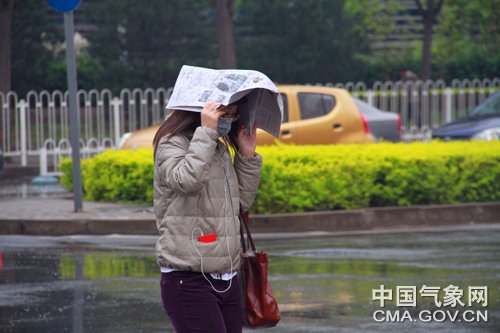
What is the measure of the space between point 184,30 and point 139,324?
22856 mm

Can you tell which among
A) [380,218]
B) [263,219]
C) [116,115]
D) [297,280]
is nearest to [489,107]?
[380,218]

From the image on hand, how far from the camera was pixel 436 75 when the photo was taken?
101 ft

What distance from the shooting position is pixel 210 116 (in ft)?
10.1

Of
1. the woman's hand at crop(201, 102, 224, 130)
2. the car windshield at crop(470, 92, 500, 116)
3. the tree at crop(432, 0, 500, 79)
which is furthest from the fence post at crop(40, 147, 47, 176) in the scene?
the tree at crop(432, 0, 500, 79)

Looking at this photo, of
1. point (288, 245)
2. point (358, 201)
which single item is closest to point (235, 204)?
point (288, 245)

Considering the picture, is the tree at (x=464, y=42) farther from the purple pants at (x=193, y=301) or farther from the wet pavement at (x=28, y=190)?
the purple pants at (x=193, y=301)

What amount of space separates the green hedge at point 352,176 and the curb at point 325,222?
0.27 metres

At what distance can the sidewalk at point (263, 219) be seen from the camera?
8.90m

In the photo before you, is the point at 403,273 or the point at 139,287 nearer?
the point at 139,287

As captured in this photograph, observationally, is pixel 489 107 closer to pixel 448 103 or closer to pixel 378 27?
pixel 448 103

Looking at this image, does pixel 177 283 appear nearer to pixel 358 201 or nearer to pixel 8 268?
pixel 8 268

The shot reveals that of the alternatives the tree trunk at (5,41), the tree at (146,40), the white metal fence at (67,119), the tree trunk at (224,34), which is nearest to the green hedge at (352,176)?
the white metal fence at (67,119)

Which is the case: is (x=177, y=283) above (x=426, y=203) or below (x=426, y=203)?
above

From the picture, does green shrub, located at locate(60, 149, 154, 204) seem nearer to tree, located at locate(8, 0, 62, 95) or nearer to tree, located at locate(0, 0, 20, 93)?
tree, located at locate(0, 0, 20, 93)
